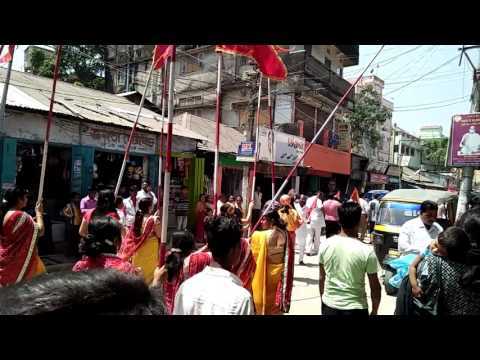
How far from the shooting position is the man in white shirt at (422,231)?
4520 millimetres

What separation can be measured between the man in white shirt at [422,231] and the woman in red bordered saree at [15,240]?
4048 millimetres

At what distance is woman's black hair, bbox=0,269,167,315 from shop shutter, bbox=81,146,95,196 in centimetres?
904

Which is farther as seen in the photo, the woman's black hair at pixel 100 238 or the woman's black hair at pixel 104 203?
the woman's black hair at pixel 104 203

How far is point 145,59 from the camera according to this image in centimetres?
2589

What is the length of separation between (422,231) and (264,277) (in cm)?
196

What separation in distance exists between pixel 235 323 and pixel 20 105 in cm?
787

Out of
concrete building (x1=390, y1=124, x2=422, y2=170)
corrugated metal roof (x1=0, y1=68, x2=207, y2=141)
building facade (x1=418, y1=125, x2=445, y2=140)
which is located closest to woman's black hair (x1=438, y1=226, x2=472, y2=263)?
corrugated metal roof (x1=0, y1=68, x2=207, y2=141)

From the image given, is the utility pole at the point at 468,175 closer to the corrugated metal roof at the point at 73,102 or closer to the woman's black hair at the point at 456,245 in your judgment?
the corrugated metal roof at the point at 73,102

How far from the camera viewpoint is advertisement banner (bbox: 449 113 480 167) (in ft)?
40.1

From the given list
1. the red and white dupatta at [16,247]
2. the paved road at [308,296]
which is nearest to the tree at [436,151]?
the paved road at [308,296]

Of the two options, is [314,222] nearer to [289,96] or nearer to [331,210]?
[331,210]

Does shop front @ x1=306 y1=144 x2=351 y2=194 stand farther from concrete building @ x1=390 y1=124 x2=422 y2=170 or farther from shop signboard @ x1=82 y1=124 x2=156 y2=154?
concrete building @ x1=390 y1=124 x2=422 y2=170

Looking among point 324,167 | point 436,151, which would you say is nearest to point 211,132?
point 324,167
